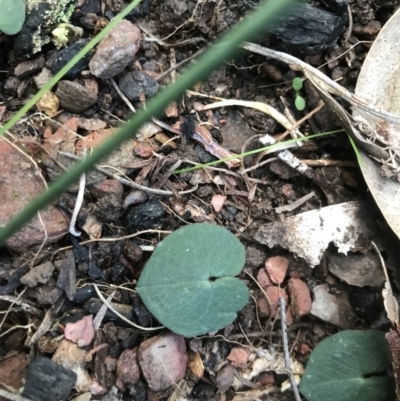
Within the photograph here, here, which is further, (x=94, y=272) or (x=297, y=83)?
(x=297, y=83)

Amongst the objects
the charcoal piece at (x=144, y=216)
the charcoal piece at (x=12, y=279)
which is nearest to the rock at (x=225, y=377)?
the charcoal piece at (x=144, y=216)

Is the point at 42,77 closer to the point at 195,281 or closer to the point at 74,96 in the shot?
the point at 74,96

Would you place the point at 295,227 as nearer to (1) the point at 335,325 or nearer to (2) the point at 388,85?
(1) the point at 335,325

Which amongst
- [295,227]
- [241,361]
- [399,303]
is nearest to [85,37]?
[295,227]

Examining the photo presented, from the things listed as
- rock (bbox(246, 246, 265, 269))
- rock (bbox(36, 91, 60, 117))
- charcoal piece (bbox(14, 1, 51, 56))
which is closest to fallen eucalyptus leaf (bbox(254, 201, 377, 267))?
rock (bbox(246, 246, 265, 269))

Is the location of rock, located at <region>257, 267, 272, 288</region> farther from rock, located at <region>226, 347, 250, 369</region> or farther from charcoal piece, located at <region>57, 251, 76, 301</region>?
charcoal piece, located at <region>57, 251, 76, 301</region>

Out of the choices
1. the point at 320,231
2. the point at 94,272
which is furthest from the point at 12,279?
the point at 320,231
